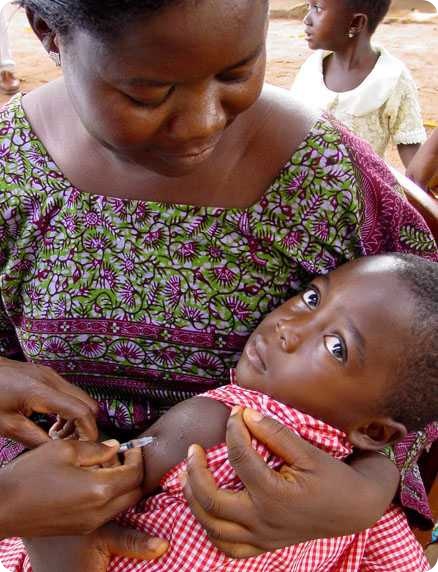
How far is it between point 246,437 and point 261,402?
0.15 metres

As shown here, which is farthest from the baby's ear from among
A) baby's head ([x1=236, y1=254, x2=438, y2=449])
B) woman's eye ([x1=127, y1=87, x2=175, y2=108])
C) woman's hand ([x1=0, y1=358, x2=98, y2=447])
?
woman's eye ([x1=127, y1=87, x2=175, y2=108])

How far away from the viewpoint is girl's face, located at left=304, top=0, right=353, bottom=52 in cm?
291

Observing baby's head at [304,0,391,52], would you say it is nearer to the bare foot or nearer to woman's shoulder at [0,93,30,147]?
woman's shoulder at [0,93,30,147]

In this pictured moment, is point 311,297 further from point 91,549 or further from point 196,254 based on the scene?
point 91,549

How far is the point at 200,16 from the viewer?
80 cm

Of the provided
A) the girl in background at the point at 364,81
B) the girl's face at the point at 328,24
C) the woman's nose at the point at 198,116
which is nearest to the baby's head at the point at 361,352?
the woman's nose at the point at 198,116

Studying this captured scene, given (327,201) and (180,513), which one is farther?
(327,201)

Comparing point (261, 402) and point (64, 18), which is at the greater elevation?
point (64, 18)

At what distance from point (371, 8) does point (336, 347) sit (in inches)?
86.2

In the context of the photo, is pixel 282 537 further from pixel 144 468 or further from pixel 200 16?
pixel 200 16

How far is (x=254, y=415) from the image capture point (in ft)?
3.55

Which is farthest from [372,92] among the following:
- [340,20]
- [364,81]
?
[340,20]

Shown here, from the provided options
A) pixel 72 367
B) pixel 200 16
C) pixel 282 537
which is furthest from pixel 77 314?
pixel 200 16

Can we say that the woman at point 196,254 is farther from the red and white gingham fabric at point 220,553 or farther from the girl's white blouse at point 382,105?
the girl's white blouse at point 382,105
